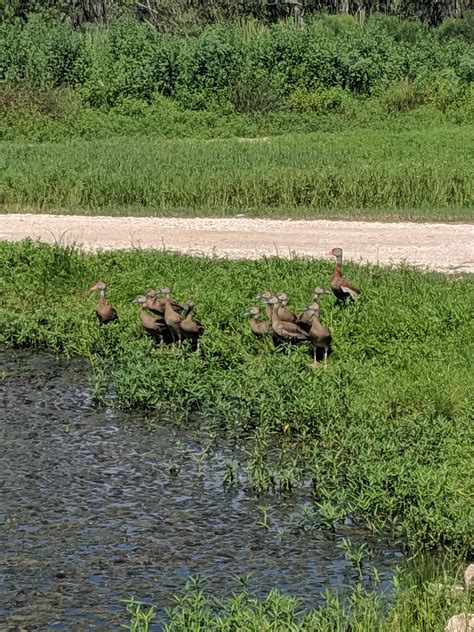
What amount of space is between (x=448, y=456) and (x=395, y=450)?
1.31 feet

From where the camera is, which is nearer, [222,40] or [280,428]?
[280,428]

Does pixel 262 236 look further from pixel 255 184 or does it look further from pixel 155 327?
pixel 155 327

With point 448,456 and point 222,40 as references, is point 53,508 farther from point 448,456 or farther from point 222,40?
point 222,40

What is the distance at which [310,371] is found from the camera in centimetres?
1067

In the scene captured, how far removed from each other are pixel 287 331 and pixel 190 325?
0.89 meters

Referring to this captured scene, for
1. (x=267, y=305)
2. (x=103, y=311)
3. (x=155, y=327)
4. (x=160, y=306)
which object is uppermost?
(x=267, y=305)

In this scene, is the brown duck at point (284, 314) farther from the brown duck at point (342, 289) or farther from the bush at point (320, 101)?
the bush at point (320, 101)

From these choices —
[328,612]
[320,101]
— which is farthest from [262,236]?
[320,101]

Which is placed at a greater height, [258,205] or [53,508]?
[53,508]

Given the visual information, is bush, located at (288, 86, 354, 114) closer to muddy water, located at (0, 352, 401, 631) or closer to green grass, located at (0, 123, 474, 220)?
green grass, located at (0, 123, 474, 220)

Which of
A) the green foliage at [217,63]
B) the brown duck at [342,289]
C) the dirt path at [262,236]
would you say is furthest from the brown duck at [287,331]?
the green foliage at [217,63]

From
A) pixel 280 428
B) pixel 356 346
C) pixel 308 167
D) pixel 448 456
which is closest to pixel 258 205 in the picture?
pixel 308 167

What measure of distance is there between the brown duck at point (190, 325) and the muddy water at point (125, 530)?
3.84 feet

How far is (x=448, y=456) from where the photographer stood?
856 centimetres
